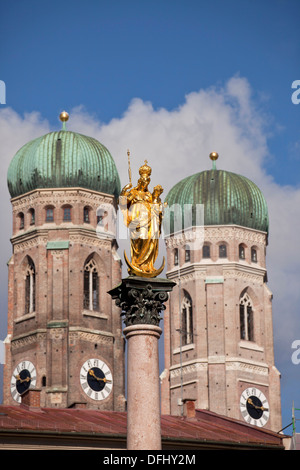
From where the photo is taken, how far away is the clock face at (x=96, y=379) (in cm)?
8656

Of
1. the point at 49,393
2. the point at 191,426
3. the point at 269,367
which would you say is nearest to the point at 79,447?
the point at 191,426

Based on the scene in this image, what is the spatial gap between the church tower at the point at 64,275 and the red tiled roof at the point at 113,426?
72.8 feet

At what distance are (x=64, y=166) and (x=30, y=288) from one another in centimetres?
788

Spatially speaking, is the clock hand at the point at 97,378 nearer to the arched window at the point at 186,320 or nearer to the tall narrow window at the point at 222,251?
the arched window at the point at 186,320

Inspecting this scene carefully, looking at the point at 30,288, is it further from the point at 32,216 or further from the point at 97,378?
the point at 97,378

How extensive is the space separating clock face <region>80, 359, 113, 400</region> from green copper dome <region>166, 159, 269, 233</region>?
48.3ft

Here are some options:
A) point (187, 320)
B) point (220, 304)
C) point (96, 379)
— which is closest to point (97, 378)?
point (96, 379)

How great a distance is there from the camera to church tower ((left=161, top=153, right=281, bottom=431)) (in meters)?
94.1

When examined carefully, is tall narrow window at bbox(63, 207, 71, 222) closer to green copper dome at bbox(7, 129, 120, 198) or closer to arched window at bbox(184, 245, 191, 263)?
green copper dome at bbox(7, 129, 120, 198)

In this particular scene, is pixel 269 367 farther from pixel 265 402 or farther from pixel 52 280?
pixel 52 280

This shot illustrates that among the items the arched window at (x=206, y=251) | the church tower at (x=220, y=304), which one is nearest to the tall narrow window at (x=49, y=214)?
the church tower at (x=220, y=304)

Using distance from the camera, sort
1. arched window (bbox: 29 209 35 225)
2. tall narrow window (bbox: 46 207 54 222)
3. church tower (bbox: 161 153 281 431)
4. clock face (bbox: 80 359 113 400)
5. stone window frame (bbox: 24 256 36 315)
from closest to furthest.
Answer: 1. clock face (bbox: 80 359 113 400)
2. stone window frame (bbox: 24 256 36 315)
3. tall narrow window (bbox: 46 207 54 222)
4. arched window (bbox: 29 209 35 225)
5. church tower (bbox: 161 153 281 431)

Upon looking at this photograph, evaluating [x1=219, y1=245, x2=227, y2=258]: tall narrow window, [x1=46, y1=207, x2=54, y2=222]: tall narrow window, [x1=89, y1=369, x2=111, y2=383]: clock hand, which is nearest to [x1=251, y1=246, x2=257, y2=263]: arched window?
[x1=219, y1=245, x2=227, y2=258]: tall narrow window

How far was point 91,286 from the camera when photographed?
89.7 m
